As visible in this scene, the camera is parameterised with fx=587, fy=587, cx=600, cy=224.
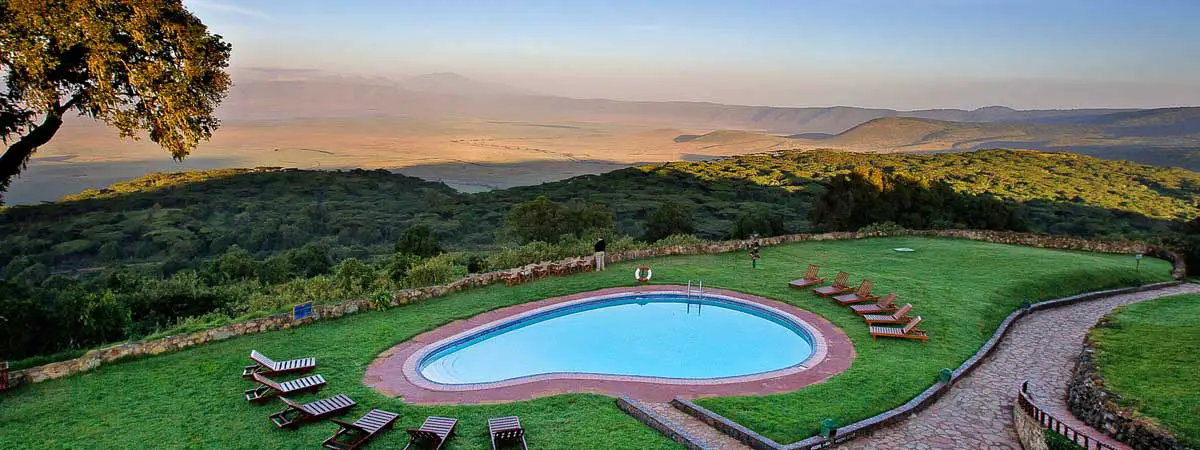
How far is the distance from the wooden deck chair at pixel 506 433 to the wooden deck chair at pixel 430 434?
0.63 metres

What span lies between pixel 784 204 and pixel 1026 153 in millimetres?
58203

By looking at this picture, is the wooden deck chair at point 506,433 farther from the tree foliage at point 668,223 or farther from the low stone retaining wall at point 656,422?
the tree foliage at point 668,223

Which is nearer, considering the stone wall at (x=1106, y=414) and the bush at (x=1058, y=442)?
the bush at (x=1058, y=442)

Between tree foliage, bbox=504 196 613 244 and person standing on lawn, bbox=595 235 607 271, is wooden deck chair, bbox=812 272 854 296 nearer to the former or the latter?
person standing on lawn, bbox=595 235 607 271

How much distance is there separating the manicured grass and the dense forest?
1443 cm

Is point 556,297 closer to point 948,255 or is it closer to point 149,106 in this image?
point 149,106

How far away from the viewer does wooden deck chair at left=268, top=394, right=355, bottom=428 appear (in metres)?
9.18

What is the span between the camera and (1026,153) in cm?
10138

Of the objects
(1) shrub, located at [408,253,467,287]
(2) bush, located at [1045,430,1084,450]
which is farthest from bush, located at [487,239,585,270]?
(2) bush, located at [1045,430,1084,450]

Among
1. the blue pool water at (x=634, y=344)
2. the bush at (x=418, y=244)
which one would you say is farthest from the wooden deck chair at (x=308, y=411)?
the bush at (x=418, y=244)

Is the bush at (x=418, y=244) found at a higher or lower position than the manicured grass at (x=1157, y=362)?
lower

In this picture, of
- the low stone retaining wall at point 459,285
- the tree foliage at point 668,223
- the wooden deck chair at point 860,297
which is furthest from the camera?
the tree foliage at point 668,223

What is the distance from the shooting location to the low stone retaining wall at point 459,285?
450 inches

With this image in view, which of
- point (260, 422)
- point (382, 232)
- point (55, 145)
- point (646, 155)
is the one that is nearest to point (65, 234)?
point (55, 145)
